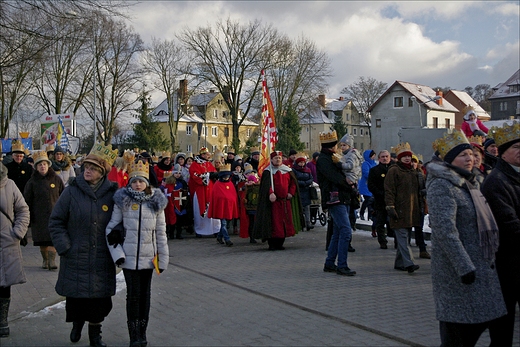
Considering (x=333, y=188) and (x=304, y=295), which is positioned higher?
(x=333, y=188)

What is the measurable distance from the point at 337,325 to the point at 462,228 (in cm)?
255

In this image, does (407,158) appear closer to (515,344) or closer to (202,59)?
(515,344)

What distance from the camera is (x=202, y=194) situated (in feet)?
51.0

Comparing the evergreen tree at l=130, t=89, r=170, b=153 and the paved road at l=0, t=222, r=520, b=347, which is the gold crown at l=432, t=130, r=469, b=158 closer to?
the paved road at l=0, t=222, r=520, b=347

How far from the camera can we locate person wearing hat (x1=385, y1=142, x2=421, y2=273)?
31.0 ft

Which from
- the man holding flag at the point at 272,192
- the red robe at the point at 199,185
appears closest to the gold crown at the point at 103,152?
the man holding flag at the point at 272,192

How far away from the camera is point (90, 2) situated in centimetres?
1309

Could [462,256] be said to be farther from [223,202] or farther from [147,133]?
[147,133]

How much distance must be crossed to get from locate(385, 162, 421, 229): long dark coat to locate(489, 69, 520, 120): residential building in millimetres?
86825

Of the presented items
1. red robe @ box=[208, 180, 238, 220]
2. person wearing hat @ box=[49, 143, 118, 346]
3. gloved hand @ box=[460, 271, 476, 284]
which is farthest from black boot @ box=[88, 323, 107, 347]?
red robe @ box=[208, 180, 238, 220]

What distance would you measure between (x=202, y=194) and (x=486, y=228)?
11.7 meters

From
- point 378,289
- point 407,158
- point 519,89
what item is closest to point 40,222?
point 378,289

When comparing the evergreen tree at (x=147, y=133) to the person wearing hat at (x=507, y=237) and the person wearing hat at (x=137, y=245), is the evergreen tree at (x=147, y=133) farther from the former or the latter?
the person wearing hat at (x=507, y=237)

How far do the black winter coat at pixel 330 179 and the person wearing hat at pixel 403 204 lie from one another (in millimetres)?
776
